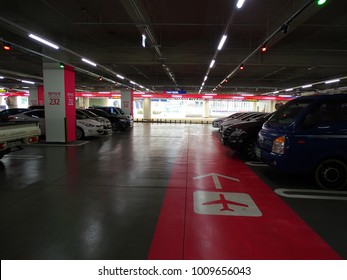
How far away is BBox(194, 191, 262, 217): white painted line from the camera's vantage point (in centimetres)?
369

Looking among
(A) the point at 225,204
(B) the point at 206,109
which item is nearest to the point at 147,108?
(B) the point at 206,109

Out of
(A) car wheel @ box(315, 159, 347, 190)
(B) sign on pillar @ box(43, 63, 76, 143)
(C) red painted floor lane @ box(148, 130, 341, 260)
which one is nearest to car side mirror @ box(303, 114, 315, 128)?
(A) car wheel @ box(315, 159, 347, 190)

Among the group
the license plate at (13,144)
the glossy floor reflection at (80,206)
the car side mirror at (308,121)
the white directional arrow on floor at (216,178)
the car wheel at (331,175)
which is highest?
the car side mirror at (308,121)

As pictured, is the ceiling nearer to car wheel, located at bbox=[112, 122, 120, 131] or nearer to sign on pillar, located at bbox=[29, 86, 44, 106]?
car wheel, located at bbox=[112, 122, 120, 131]

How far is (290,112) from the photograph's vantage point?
5.42 meters

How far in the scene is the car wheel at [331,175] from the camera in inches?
185

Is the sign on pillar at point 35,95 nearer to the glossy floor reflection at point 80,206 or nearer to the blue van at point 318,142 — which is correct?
the glossy floor reflection at point 80,206

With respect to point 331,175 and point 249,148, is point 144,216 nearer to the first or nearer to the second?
point 331,175

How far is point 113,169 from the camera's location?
6.21m

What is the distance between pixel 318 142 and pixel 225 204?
7.12 feet

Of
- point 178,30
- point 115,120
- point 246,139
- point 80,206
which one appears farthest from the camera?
point 115,120

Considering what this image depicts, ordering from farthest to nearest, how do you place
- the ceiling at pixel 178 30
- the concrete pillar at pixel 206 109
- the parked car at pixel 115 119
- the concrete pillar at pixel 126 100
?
the concrete pillar at pixel 206 109 → the concrete pillar at pixel 126 100 → the parked car at pixel 115 119 → the ceiling at pixel 178 30

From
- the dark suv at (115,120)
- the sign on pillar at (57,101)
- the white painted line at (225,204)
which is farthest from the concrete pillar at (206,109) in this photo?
the white painted line at (225,204)
